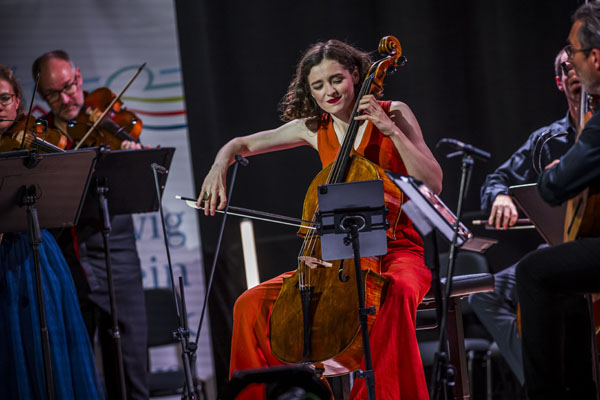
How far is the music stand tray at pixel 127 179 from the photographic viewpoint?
9.57 ft

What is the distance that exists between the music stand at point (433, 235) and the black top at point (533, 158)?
133 centimetres

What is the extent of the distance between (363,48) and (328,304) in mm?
2205

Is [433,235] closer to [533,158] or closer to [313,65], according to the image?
[313,65]

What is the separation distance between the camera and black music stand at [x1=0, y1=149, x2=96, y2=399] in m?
2.61

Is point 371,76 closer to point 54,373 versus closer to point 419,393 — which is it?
point 419,393

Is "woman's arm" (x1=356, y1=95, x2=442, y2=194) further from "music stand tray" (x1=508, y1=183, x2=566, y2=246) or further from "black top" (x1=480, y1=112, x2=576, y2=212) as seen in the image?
"black top" (x1=480, y1=112, x2=576, y2=212)

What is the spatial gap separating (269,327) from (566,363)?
1.00m

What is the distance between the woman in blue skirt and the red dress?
0.74 m

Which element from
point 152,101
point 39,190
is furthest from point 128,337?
point 152,101

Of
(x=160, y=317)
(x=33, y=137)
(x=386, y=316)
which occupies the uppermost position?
(x=33, y=137)

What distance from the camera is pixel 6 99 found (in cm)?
311

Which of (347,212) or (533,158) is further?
(533,158)

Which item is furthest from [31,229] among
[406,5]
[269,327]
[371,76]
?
[406,5]

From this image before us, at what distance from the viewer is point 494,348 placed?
3.65m
